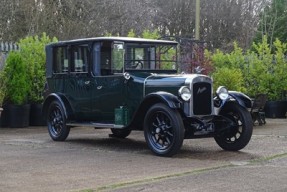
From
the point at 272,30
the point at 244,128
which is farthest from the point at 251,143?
the point at 272,30

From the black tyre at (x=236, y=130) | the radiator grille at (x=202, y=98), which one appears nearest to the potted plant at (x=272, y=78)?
the black tyre at (x=236, y=130)

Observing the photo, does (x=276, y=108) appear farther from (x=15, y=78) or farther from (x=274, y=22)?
(x=274, y=22)

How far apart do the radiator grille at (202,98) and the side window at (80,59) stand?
2.57 meters

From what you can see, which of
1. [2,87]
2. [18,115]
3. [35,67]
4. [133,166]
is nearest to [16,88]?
[2,87]

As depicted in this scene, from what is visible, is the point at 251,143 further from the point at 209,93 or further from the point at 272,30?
the point at 272,30

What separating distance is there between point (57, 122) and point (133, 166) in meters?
3.87

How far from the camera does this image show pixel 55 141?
11.9m

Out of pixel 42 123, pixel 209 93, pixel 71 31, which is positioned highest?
pixel 71 31

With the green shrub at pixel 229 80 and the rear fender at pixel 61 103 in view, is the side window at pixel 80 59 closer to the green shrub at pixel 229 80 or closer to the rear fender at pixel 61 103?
the rear fender at pixel 61 103

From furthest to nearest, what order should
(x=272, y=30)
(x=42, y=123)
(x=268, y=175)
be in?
1. (x=272, y=30)
2. (x=42, y=123)
3. (x=268, y=175)

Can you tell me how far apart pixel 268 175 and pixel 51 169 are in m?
3.05

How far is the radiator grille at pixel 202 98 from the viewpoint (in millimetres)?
9711

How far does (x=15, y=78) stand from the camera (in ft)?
48.5

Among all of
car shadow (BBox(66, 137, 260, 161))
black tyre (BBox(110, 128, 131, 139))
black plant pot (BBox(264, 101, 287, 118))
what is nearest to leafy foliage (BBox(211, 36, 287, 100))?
black plant pot (BBox(264, 101, 287, 118))
